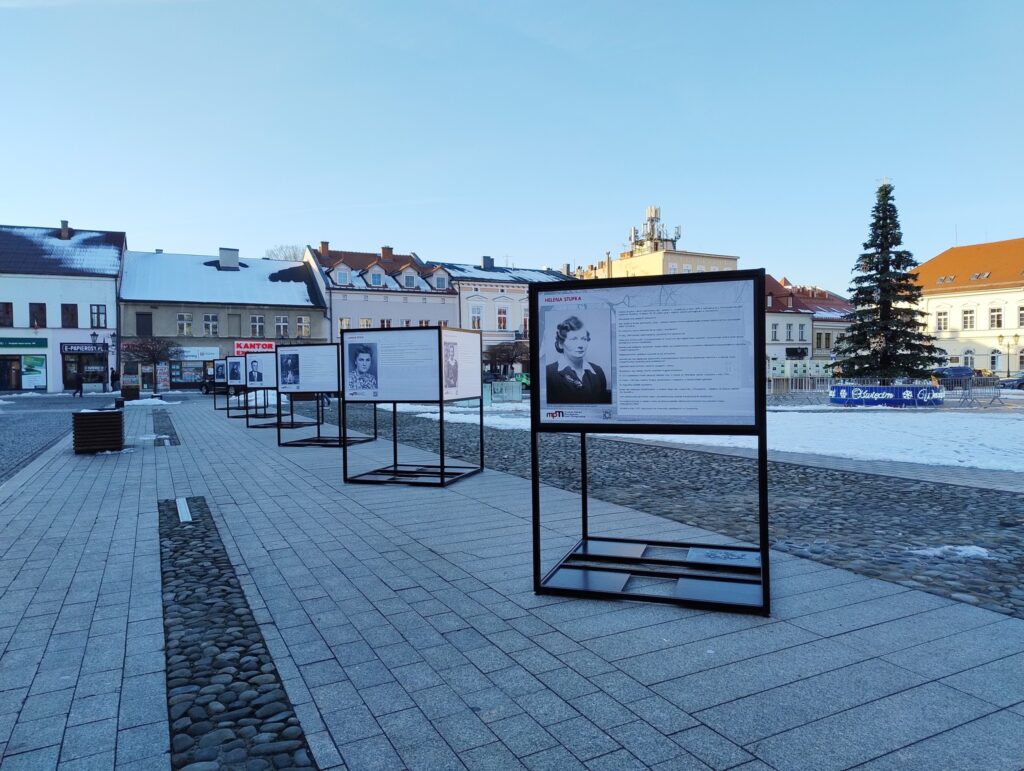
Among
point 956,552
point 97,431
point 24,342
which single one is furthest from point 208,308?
point 956,552

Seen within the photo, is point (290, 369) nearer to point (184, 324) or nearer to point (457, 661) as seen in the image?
point (457, 661)

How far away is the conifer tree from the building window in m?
51.8

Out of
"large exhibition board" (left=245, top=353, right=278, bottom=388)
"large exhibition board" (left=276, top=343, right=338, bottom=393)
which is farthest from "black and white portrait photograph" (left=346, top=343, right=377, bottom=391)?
"large exhibition board" (left=245, top=353, right=278, bottom=388)

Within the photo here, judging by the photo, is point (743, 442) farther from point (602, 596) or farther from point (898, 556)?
point (602, 596)

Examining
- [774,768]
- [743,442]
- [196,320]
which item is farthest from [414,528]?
[196,320]

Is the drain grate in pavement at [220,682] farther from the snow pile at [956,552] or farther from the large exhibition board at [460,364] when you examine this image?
the snow pile at [956,552]

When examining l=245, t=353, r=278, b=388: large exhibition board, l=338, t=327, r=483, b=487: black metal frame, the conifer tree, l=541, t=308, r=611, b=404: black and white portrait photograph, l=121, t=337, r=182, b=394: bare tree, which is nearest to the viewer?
l=541, t=308, r=611, b=404: black and white portrait photograph

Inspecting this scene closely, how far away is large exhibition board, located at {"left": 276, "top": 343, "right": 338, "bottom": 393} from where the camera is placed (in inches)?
566

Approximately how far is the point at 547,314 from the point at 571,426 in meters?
0.78

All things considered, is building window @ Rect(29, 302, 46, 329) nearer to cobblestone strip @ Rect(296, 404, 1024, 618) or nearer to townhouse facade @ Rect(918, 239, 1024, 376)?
cobblestone strip @ Rect(296, 404, 1024, 618)

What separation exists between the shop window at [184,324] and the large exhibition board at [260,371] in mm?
37085

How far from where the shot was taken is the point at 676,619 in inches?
168

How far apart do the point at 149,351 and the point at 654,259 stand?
45.0 m

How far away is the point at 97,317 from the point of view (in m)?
51.4
